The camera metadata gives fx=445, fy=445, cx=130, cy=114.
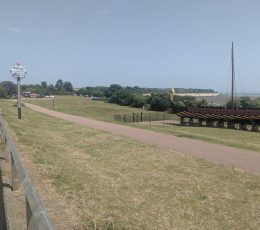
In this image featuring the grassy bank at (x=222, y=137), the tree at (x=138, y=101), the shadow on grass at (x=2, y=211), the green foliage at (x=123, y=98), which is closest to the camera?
the shadow on grass at (x=2, y=211)

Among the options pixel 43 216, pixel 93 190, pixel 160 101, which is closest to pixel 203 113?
pixel 160 101

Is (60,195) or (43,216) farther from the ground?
(43,216)

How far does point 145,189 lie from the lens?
8.41 meters

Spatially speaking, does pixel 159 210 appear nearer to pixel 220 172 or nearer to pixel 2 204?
pixel 2 204

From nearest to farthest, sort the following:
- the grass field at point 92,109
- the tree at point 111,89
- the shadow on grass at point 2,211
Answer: the shadow on grass at point 2,211, the grass field at point 92,109, the tree at point 111,89

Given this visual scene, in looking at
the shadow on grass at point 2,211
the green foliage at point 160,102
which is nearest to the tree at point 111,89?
the green foliage at point 160,102

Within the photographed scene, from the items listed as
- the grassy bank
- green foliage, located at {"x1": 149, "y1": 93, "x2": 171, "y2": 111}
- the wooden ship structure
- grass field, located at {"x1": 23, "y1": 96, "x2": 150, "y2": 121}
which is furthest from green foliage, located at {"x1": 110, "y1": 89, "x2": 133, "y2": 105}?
the grassy bank

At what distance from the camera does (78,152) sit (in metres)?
13.2

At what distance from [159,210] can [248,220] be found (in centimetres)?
137

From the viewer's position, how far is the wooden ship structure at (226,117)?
3528 cm

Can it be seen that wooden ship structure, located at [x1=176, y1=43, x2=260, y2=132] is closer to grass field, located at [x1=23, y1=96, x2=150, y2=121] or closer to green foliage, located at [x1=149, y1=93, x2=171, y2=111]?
grass field, located at [x1=23, y1=96, x2=150, y2=121]

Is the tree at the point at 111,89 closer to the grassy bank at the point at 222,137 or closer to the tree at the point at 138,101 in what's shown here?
the tree at the point at 138,101

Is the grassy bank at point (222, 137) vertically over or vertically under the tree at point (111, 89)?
under

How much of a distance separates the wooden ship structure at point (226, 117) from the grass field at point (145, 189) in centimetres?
2328
